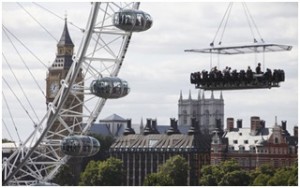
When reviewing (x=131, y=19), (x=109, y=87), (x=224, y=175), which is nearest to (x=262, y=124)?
(x=224, y=175)

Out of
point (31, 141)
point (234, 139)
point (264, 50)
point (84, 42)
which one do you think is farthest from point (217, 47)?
point (234, 139)

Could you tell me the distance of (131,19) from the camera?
36.1 m

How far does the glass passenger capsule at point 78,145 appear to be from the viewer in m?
37.4

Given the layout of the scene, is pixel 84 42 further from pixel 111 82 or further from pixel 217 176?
pixel 217 176

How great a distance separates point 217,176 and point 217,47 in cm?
Answer: 4392

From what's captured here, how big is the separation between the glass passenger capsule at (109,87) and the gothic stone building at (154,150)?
53038 millimetres

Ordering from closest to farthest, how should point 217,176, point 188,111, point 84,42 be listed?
point 84,42 → point 217,176 → point 188,111

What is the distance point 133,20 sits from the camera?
36.1 metres

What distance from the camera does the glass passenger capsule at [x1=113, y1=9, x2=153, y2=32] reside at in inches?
1421

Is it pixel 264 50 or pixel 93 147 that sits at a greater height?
pixel 264 50

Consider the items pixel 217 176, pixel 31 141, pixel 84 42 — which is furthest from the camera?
pixel 217 176

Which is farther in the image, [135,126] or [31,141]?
[135,126]

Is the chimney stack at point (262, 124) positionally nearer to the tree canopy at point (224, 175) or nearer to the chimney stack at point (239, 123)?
the chimney stack at point (239, 123)

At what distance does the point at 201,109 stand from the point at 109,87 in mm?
113962
